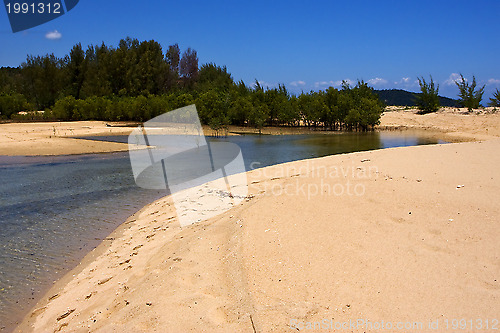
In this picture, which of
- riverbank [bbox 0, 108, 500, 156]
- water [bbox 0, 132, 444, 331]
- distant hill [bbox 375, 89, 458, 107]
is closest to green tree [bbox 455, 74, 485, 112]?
riverbank [bbox 0, 108, 500, 156]

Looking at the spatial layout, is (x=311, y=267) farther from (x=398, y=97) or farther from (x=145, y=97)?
(x=398, y=97)

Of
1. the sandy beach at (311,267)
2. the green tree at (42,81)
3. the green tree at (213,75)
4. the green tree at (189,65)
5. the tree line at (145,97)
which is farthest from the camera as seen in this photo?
the green tree at (189,65)

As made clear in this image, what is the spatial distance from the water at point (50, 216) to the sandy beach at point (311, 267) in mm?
383

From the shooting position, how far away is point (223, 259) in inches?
154

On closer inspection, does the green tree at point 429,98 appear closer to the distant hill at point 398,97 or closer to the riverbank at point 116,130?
the riverbank at point 116,130

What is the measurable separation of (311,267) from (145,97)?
133ft

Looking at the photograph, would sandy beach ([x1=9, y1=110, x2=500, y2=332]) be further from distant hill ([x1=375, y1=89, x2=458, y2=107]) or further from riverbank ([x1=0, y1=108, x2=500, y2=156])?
distant hill ([x1=375, y1=89, x2=458, y2=107])

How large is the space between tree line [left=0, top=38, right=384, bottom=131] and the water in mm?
17615

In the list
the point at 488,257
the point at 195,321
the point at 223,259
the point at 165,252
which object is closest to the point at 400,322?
the point at 488,257

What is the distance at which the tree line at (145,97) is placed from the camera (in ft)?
109

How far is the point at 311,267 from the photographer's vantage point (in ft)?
11.1

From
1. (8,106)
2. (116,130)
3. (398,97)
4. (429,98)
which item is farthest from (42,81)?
(398,97)

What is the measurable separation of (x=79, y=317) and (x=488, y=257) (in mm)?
3880

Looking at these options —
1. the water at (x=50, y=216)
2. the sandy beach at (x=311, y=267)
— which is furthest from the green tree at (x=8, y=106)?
the sandy beach at (x=311, y=267)
